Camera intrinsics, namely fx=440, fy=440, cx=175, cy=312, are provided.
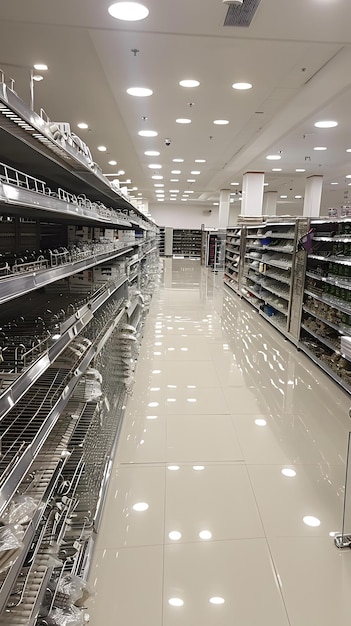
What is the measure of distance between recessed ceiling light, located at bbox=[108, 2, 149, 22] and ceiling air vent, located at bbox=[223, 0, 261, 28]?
652 millimetres

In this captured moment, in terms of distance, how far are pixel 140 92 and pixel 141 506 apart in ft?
16.2

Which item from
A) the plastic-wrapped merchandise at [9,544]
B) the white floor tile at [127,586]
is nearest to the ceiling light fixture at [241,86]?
the white floor tile at [127,586]

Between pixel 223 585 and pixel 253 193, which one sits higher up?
pixel 253 193

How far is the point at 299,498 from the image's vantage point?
2.90 metres

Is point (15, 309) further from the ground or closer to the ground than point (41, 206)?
closer to the ground

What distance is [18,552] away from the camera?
1209 mm

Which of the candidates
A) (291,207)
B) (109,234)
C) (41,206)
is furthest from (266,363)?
(291,207)

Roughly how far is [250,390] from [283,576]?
275cm

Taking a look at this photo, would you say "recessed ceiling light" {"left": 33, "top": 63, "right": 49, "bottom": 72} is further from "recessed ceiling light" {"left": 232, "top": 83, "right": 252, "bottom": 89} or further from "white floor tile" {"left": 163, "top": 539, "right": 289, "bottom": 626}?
"white floor tile" {"left": 163, "top": 539, "right": 289, "bottom": 626}

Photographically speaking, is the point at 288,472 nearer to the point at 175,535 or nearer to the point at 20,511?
the point at 175,535

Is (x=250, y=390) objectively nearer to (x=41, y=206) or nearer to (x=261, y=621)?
Answer: (x=261, y=621)

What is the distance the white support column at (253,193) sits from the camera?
12250 millimetres

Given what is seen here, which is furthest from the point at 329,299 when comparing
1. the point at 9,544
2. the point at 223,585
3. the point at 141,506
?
the point at 9,544

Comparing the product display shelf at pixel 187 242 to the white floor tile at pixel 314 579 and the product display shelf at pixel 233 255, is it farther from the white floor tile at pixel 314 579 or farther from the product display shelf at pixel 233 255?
the white floor tile at pixel 314 579
